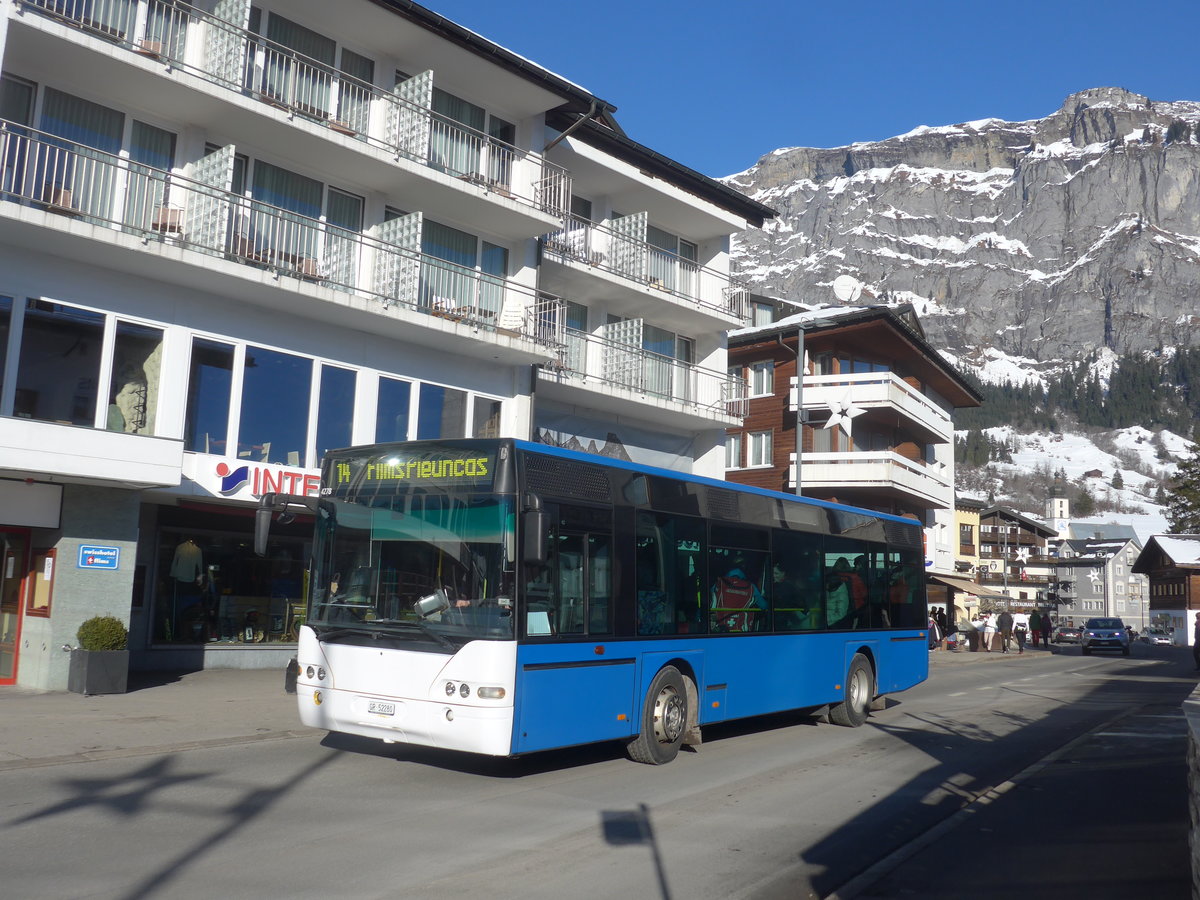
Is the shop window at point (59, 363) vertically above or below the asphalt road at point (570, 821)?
above

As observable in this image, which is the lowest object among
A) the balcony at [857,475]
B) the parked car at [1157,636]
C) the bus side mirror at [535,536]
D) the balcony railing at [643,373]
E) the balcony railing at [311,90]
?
the parked car at [1157,636]

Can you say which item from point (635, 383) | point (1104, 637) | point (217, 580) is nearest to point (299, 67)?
point (217, 580)

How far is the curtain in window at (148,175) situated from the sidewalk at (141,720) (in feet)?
23.1

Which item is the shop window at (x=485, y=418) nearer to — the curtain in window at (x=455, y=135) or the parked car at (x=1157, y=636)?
the curtain in window at (x=455, y=135)

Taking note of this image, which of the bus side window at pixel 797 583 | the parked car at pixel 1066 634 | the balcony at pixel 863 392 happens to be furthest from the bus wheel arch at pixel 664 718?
the parked car at pixel 1066 634

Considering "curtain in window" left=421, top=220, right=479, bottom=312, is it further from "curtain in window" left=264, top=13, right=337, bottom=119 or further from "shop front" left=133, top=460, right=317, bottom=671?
"shop front" left=133, top=460, right=317, bottom=671

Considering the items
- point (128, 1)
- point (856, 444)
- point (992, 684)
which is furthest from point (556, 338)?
point (856, 444)

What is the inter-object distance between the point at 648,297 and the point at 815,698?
1423cm

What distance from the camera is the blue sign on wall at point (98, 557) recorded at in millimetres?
15367

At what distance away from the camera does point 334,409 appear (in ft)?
63.8

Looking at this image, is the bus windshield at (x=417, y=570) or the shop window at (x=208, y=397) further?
the shop window at (x=208, y=397)

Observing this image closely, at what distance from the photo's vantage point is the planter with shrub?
1461cm

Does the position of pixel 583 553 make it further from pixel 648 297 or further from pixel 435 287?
pixel 648 297

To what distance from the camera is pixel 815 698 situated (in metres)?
14.0
